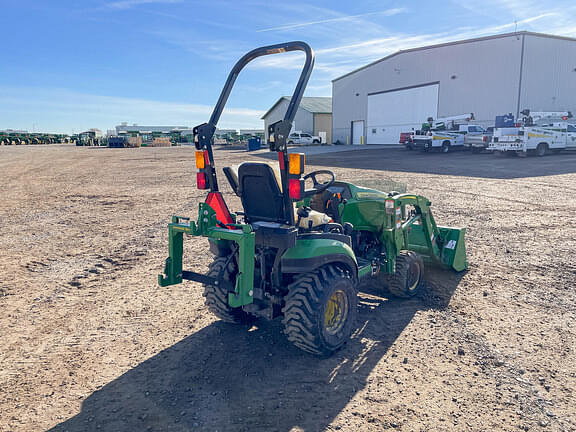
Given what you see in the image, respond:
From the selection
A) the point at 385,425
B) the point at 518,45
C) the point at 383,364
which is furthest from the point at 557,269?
the point at 518,45

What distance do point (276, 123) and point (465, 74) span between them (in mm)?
34695

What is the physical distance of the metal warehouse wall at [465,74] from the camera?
1217 inches

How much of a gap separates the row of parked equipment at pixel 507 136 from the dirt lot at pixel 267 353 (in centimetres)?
1637

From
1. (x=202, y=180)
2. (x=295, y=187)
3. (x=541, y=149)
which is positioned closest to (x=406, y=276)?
(x=295, y=187)

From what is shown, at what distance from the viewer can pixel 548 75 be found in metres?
31.2

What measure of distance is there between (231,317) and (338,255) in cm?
128

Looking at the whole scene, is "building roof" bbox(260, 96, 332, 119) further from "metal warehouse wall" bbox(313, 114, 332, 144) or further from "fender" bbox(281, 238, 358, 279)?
"fender" bbox(281, 238, 358, 279)

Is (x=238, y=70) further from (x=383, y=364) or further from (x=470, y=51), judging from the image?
(x=470, y=51)

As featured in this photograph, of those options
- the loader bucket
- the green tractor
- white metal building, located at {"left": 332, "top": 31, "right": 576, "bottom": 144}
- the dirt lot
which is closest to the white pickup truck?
white metal building, located at {"left": 332, "top": 31, "right": 576, "bottom": 144}

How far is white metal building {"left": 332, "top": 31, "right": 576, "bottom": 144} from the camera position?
30641 millimetres

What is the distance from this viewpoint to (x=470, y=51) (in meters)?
33.0

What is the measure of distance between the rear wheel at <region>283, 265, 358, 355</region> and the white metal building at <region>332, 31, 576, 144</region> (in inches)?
1260

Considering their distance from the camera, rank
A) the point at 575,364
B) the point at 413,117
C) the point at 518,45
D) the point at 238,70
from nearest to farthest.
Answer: the point at 575,364 → the point at 238,70 → the point at 518,45 → the point at 413,117

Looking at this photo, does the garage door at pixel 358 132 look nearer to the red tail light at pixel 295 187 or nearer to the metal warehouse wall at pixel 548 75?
the metal warehouse wall at pixel 548 75
